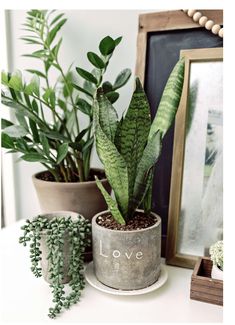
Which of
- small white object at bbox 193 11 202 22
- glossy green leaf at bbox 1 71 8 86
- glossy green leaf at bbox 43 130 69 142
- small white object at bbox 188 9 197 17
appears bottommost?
glossy green leaf at bbox 43 130 69 142

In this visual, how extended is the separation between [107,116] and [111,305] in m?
0.31

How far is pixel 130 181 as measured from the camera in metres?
0.54

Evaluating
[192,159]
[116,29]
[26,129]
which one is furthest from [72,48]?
[192,159]

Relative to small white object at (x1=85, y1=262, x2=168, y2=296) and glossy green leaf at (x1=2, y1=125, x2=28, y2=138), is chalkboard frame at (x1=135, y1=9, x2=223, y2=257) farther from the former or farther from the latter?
glossy green leaf at (x1=2, y1=125, x2=28, y2=138)

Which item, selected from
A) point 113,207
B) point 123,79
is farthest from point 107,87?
point 113,207

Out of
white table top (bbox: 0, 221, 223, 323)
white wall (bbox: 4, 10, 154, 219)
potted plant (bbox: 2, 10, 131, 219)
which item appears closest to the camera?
white table top (bbox: 0, 221, 223, 323)

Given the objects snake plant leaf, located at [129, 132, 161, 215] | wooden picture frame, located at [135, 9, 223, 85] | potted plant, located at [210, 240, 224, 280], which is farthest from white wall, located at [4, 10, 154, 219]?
potted plant, located at [210, 240, 224, 280]

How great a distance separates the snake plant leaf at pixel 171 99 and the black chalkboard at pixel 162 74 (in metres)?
0.13

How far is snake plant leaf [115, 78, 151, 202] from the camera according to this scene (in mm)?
519

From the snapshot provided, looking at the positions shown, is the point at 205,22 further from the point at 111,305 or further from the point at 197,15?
the point at 111,305

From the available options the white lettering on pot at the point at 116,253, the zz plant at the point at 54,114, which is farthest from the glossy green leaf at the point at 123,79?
the white lettering on pot at the point at 116,253

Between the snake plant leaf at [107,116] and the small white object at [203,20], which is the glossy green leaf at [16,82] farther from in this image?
the small white object at [203,20]

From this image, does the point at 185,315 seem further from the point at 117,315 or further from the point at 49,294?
the point at 49,294

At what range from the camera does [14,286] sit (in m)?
0.58
